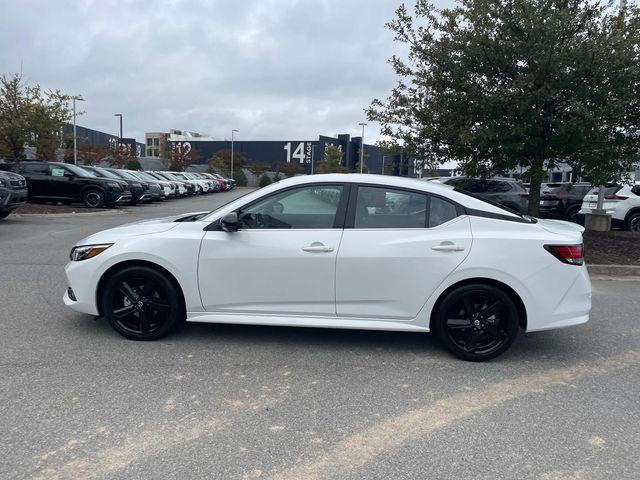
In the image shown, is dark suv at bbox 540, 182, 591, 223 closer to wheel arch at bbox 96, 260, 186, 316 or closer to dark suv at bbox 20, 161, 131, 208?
wheel arch at bbox 96, 260, 186, 316

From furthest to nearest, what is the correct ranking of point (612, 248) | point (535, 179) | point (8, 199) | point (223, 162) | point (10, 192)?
point (223, 162) < point (10, 192) < point (8, 199) < point (612, 248) < point (535, 179)

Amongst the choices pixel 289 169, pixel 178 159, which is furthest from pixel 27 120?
pixel 289 169

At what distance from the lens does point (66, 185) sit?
61.9 feet

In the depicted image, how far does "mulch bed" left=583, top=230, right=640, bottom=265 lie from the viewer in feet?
32.0

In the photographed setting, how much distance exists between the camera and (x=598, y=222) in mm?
13992

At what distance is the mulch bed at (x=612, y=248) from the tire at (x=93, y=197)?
1545 centimetres

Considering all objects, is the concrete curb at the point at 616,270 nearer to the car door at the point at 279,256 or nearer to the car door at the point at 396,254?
the car door at the point at 396,254

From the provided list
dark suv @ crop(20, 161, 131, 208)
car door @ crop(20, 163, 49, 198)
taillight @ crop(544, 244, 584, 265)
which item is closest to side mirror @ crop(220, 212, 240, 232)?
taillight @ crop(544, 244, 584, 265)

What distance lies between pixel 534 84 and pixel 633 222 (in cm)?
736

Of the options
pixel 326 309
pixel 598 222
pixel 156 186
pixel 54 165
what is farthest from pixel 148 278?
pixel 156 186

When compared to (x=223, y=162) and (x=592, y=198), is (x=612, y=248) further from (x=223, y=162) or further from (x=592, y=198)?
(x=223, y=162)

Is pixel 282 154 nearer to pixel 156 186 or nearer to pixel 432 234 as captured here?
pixel 156 186

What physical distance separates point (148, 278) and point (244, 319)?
925 mm

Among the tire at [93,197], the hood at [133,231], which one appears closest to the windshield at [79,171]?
the tire at [93,197]
